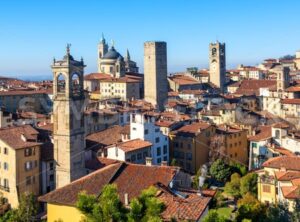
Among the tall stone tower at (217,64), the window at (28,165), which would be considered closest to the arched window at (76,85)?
the window at (28,165)

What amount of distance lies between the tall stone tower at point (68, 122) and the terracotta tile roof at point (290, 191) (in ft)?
38.7

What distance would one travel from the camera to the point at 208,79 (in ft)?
319

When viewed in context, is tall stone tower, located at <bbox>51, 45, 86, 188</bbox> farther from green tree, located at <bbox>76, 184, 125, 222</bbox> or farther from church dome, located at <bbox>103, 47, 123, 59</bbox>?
church dome, located at <bbox>103, 47, 123, 59</bbox>

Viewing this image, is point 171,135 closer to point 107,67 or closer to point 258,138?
point 258,138

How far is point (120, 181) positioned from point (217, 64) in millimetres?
73754

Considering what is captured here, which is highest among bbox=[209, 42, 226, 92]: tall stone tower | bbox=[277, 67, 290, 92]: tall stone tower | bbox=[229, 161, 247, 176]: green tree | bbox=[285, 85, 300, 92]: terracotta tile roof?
bbox=[209, 42, 226, 92]: tall stone tower

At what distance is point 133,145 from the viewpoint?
113ft

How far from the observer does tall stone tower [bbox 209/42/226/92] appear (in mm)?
91812

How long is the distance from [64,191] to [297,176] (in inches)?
500

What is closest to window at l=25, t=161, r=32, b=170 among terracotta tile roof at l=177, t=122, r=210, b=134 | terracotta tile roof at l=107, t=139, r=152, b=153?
terracotta tile roof at l=107, t=139, r=152, b=153

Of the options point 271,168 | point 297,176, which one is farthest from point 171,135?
point 297,176

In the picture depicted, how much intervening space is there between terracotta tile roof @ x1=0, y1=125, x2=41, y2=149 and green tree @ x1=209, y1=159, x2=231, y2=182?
12158mm

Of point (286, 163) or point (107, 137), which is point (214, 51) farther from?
point (286, 163)

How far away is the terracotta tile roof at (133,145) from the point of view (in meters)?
33.3
